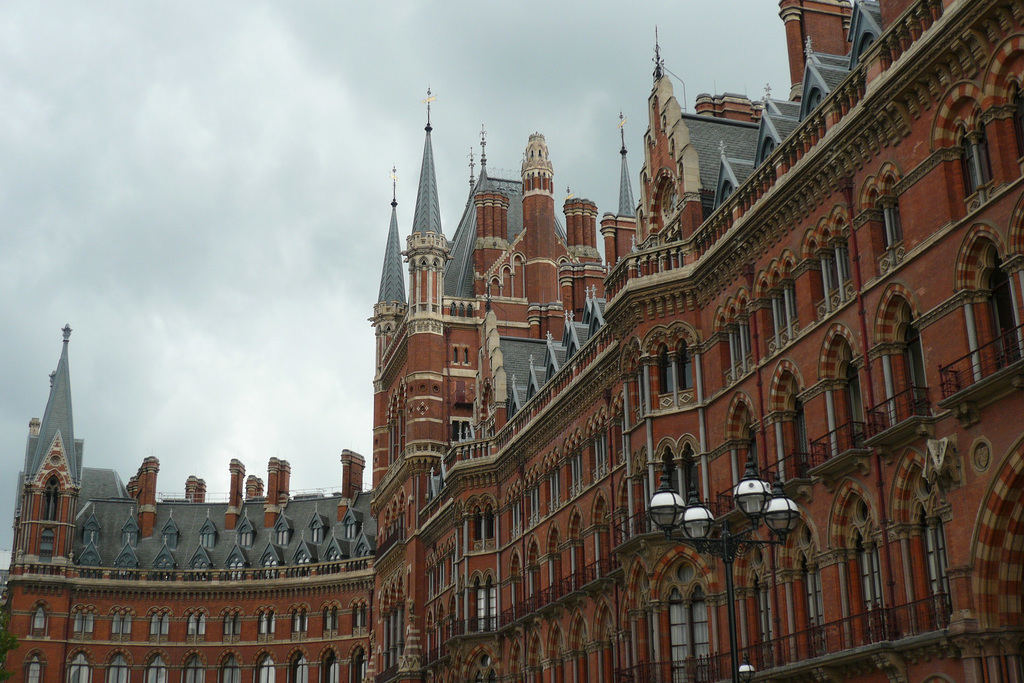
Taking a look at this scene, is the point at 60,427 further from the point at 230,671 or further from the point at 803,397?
the point at 803,397

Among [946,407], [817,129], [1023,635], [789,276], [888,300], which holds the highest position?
[817,129]

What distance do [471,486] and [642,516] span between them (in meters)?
24.2

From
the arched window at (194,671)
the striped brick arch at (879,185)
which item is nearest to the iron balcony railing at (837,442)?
the striped brick arch at (879,185)

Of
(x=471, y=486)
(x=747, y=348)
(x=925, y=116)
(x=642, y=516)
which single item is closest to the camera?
(x=925, y=116)

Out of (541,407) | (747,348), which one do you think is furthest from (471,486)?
A: (747,348)

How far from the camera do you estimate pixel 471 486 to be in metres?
65.1

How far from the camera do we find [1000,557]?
26.2 m

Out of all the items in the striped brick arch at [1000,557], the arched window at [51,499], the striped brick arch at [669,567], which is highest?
the arched window at [51,499]

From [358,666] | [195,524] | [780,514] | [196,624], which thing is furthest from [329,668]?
[780,514]

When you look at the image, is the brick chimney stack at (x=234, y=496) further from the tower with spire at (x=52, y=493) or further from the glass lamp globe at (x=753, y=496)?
the glass lamp globe at (x=753, y=496)

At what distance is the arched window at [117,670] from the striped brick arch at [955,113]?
3309 inches

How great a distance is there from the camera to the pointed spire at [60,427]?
100562mm

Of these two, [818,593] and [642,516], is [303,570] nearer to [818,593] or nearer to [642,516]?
[642,516]

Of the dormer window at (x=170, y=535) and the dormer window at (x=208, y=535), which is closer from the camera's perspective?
the dormer window at (x=170, y=535)
